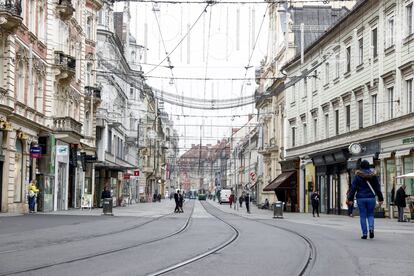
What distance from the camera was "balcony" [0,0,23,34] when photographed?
94.7ft

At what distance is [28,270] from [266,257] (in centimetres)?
414

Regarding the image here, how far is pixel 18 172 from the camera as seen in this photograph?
33375mm

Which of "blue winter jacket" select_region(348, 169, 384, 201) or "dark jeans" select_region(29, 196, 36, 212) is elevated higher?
"blue winter jacket" select_region(348, 169, 384, 201)

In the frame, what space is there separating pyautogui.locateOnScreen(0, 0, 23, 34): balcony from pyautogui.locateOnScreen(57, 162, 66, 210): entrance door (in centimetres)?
1381

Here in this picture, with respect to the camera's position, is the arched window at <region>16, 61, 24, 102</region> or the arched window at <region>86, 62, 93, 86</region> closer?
the arched window at <region>16, 61, 24, 102</region>

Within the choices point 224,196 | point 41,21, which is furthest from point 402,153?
point 224,196

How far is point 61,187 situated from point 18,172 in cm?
948

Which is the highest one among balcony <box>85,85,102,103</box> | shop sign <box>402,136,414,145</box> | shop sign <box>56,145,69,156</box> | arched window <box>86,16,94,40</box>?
arched window <box>86,16,94,40</box>

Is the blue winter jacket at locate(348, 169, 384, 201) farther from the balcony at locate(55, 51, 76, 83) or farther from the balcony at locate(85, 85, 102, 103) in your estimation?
the balcony at locate(85, 85, 102, 103)

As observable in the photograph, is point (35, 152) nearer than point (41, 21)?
Yes

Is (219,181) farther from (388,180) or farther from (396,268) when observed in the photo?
(396,268)

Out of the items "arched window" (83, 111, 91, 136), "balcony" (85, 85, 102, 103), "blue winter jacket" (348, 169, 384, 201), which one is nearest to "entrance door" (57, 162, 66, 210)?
"balcony" (85, 85, 102, 103)

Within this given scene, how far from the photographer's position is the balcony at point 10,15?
94.7 feet

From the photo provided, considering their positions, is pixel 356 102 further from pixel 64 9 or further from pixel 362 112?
pixel 64 9
